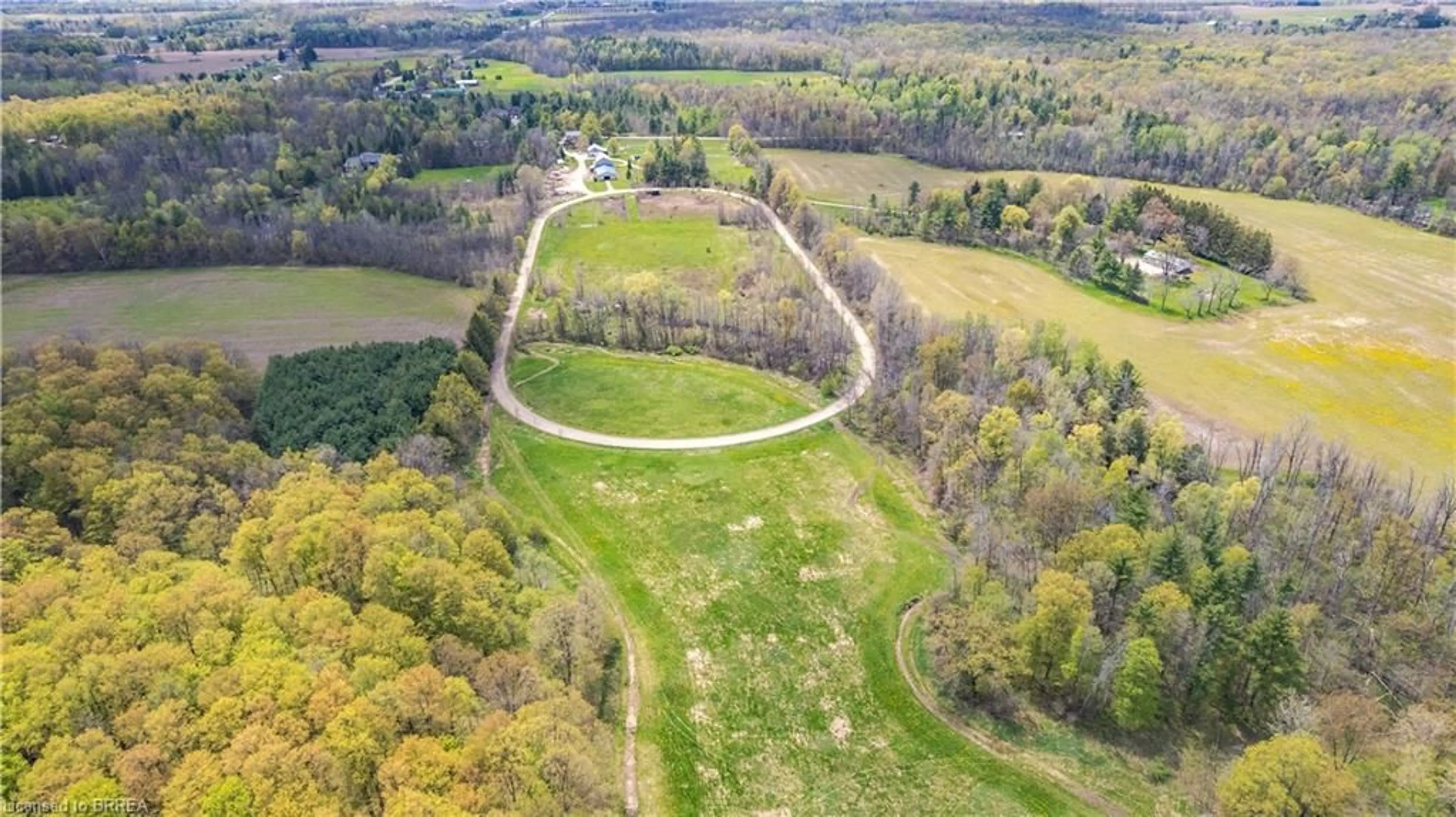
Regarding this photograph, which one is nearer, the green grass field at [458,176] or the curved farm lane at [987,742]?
the curved farm lane at [987,742]

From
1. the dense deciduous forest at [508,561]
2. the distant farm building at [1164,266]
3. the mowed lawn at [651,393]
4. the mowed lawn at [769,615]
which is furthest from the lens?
the distant farm building at [1164,266]

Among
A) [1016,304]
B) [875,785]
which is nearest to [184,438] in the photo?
[875,785]

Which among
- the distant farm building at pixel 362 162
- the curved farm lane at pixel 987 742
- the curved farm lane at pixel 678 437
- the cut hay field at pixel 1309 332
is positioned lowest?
the curved farm lane at pixel 987 742

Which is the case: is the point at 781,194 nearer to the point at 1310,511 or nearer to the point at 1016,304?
the point at 1016,304

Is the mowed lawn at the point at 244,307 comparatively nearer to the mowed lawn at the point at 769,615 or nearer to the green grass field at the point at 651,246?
the green grass field at the point at 651,246

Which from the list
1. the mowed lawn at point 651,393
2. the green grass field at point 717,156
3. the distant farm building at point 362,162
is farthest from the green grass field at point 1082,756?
the distant farm building at point 362,162

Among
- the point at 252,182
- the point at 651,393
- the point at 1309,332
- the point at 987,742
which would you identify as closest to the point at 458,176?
the point at 252,182

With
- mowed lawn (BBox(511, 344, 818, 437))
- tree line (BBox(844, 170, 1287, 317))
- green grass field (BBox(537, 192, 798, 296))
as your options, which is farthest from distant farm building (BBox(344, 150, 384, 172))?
tree line (BBox(844, 170, 1287, 317))
